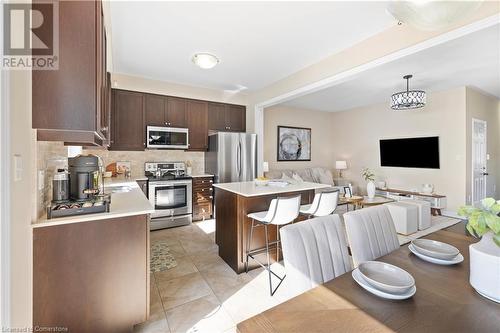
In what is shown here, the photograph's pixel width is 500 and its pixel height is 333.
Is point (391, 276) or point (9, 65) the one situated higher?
point (9, 65)

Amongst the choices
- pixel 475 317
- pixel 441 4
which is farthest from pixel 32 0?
pixel 475 317

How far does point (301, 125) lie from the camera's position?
663 centimetres

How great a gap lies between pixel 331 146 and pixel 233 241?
580 centimetres

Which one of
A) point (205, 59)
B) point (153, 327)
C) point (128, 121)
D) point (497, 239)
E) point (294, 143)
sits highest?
point (205, 59)

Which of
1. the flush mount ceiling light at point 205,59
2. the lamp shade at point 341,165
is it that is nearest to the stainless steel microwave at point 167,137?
the flush mount ceiling light at point 205,59

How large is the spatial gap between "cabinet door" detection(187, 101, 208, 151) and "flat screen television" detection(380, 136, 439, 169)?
182 inches

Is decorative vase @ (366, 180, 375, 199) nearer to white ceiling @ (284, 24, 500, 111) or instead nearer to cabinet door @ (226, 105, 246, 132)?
white ceiling @ (284, 24, 500, 111)

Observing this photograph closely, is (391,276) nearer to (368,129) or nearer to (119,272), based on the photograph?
(119,272)

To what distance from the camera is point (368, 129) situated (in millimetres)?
6324

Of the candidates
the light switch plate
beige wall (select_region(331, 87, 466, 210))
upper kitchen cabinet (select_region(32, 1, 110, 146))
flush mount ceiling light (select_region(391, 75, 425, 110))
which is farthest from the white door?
the light switch plate

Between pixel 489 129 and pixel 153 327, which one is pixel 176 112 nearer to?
pixel 153 327

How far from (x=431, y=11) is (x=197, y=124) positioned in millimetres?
4053

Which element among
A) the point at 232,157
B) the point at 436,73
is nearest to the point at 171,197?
the point at 232,157

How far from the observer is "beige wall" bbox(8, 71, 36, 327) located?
94 cm
